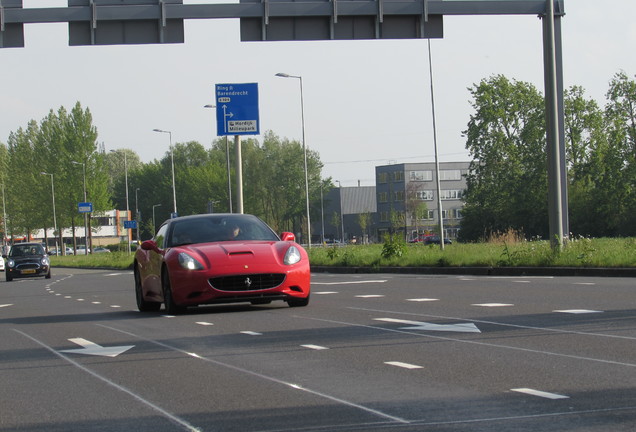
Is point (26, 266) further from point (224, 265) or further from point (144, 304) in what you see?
point (224, 265)

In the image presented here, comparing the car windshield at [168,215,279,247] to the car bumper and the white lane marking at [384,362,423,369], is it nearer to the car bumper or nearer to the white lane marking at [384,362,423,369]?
the car bumper

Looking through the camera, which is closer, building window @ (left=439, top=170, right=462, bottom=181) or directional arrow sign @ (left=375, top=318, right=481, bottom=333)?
directional arrow sign @ (left=375, top=318, right=481, bottom=333)

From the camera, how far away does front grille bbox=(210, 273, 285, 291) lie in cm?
1355

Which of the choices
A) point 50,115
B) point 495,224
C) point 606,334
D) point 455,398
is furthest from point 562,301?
point 50,115

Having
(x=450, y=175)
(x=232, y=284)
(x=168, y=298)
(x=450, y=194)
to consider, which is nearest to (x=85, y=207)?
(x=168, y=298)

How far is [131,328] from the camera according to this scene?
1270 centimetres

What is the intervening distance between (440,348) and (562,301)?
553 centimetres

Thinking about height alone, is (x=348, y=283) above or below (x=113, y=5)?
below

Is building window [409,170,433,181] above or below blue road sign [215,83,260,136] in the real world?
above

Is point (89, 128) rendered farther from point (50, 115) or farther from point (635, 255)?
point (635, 255)

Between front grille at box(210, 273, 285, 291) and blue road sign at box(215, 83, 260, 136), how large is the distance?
77.7 feet

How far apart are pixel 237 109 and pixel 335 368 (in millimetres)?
29759

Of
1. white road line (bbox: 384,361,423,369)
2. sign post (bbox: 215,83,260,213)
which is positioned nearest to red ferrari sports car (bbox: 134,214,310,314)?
white road line (bbox: 384,361,423,369)

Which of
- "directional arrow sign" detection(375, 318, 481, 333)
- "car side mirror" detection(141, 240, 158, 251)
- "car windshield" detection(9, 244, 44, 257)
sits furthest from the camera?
"car windshield" detection(9, 244, 44, 257)
